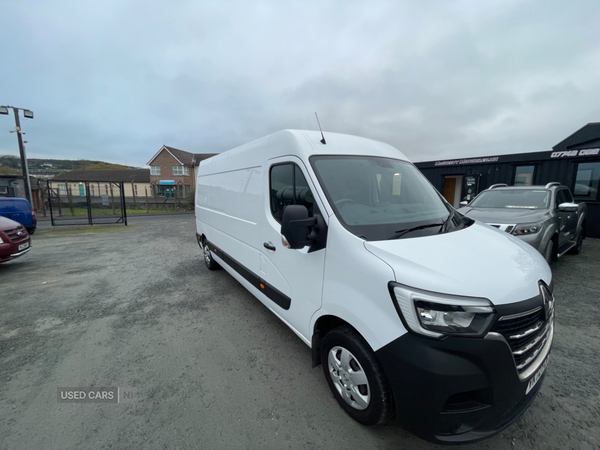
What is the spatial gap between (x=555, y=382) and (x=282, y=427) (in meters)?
2.59

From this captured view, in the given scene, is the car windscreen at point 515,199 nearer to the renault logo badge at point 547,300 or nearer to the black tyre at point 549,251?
the black tyre at point 549,251

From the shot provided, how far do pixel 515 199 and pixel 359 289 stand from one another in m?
6.23

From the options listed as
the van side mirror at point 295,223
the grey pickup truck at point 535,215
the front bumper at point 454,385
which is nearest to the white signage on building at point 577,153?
the grey pickup truck at point 535,215

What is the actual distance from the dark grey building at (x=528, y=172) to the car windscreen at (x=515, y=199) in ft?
19.1

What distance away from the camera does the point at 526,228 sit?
183 inches

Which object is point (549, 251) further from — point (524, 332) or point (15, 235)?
point (15, 235)

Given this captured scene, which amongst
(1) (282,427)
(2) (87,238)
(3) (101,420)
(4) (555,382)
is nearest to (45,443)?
(3) (101,420)

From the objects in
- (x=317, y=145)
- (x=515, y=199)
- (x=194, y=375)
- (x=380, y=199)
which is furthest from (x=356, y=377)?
(x=515, y=199)

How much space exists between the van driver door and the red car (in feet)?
20.5

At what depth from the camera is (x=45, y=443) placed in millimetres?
1871

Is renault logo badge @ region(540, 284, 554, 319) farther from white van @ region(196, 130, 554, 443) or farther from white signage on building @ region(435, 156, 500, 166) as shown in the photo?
white signage on building @ region(435, 156, 500, 166)

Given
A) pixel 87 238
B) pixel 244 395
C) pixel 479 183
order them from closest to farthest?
pixel 244 395 < pixel 87 238 < pixel 479 183

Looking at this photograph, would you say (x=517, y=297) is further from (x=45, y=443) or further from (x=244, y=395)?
(x=45, y=443)

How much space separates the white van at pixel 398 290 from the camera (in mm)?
1485
